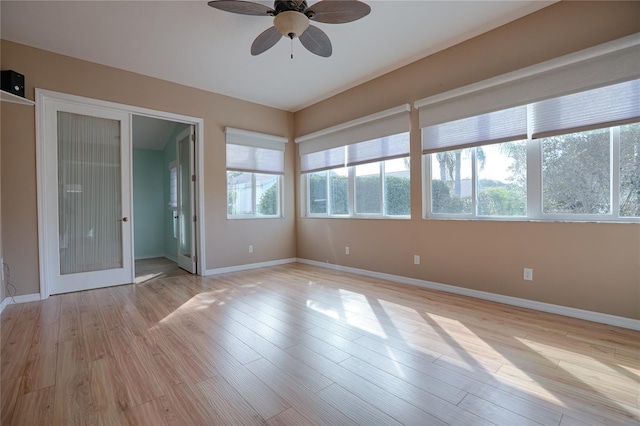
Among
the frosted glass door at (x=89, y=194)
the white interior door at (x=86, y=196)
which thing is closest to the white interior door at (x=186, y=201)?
the white interior door at (x=86, y=196)

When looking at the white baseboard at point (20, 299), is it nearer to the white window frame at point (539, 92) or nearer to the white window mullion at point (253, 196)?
the white window mullion at point (253, 196)

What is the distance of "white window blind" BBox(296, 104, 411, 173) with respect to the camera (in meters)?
3.87

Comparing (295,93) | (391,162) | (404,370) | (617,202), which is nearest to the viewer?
(404,370)

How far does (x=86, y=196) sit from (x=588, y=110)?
5.48m

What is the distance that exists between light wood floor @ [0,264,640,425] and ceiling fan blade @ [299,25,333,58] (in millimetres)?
2590

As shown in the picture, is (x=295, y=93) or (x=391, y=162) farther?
(x=295, y=93)

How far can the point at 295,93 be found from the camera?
472cm

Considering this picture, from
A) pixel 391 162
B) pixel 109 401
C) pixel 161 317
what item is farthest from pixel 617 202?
pixel 161 317

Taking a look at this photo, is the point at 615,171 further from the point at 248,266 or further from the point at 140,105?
the point at 140,105

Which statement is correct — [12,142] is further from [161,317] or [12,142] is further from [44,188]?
[161,317]

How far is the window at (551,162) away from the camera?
7.94ft

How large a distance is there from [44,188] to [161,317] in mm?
2183

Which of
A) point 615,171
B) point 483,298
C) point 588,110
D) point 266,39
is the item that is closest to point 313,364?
point 483,298

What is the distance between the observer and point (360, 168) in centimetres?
459
